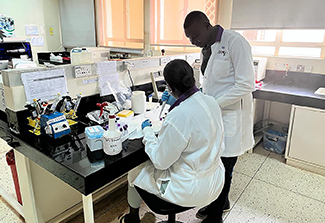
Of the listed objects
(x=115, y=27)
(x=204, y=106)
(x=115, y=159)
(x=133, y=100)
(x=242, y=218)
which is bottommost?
(x=242, y=218)

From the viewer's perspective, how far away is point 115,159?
125cm

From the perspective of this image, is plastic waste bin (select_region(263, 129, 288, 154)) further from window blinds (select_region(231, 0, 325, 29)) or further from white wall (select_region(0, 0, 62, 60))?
white wall (select_region(0, 0, 62, 60))

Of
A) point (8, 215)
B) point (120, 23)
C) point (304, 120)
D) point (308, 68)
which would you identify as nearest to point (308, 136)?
point (304, 120)

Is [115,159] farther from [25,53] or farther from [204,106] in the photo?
[25,53]

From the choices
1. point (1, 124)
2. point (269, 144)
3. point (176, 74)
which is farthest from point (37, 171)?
point (269, 144)

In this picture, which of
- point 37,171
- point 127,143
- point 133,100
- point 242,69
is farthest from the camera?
point 133,100

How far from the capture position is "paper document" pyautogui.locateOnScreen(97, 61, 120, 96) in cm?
198

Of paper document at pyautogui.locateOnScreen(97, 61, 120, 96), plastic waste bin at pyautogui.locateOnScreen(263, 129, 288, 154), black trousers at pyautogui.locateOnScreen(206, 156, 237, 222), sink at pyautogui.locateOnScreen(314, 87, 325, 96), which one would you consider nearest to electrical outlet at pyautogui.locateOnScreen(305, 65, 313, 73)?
sink at pyautogui.locateOnScreen(314, 87, 325, 96)

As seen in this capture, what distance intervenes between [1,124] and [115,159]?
3.19ft

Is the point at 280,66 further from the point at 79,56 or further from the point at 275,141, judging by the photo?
the point at 79,56

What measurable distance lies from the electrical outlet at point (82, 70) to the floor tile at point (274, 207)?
5.17ft

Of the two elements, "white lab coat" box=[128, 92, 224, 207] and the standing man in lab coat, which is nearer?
"white lab coat" box=[128, 92, 224, 207]

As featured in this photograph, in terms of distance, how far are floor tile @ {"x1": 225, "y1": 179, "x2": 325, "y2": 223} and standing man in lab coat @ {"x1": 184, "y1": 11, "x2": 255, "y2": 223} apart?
0.35 metres

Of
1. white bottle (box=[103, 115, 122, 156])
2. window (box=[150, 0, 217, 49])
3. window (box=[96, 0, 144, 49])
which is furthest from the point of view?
window (box=[96, 0, 144, 49])
